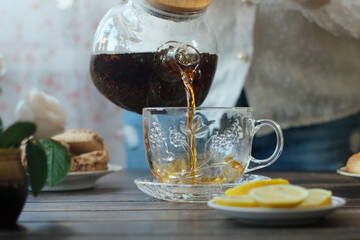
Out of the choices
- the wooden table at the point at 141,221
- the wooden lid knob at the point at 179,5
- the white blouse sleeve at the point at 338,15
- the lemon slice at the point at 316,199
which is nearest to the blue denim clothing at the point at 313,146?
the white blouse sleeve at the point at 338,15

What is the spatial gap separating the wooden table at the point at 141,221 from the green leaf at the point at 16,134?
94mm

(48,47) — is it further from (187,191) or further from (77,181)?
(187,191)

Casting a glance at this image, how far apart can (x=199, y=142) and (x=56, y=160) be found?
20 centimetres

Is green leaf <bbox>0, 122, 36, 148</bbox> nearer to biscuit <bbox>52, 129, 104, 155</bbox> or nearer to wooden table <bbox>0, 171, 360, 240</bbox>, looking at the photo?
wooden table <bbox>0, 171, 360, 240</bbox>

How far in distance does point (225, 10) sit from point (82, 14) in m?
1.28

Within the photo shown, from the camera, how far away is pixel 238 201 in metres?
0.59

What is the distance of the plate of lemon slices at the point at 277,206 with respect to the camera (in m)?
Answer: 0.56

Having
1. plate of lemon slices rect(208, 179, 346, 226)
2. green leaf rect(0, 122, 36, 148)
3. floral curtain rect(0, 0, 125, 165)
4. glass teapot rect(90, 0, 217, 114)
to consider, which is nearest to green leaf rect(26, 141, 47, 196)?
green leaf rect(0, 122, 36, 148)

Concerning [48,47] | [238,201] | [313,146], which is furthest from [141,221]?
[48,47]

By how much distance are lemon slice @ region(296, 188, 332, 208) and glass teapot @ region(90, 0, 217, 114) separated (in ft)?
1.09

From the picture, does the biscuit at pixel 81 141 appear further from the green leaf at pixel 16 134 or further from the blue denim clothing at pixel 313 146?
the blue denim clothing at pixel 313 146

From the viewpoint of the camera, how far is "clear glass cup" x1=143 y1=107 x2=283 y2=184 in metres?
0.76

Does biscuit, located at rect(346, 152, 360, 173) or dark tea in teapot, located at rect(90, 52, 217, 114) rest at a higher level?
dark tea in teapot, located at rect(90, 52, 217, 114)

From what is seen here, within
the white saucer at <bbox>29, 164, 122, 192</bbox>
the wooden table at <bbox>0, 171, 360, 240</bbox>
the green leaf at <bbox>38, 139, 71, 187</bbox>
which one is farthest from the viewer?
the white saucer at <bbox>29, 164, 122, 192</bbox>
